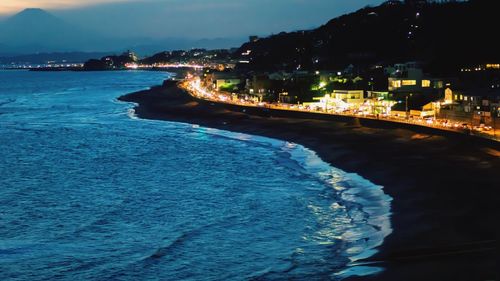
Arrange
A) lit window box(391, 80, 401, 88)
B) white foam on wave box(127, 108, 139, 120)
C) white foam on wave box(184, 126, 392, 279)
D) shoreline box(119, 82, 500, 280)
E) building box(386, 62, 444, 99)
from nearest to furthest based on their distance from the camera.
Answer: shoreline box(119, 82, 500, 280)
white foam on wave box(184, 126, 392, 279)
building box(386, 62, 444, 99)
lit window box(391, 80, 401, 88)
white foam on wave box(127, 108, 139, 120)

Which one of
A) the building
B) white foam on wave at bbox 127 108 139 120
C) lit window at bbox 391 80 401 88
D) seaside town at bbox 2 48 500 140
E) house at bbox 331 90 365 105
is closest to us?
seaside town at bbox 2 48 500 140

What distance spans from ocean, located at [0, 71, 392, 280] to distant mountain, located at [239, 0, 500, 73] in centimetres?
2269

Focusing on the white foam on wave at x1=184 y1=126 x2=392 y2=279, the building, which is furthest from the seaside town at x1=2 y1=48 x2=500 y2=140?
the white foam on wave at x1=184 y1=126 x2=392 y2=279

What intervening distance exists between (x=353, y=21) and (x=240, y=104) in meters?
50.8

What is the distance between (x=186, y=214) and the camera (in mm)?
14211

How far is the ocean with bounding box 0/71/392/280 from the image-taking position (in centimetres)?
1066

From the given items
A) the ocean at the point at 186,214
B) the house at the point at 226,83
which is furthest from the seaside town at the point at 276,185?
the house at the point at 226,83

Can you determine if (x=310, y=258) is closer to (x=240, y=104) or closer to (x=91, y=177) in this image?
(x=91, y=177)

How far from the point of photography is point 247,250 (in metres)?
11.4

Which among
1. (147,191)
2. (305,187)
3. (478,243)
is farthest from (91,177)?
(478,243)

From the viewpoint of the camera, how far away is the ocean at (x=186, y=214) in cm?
1066

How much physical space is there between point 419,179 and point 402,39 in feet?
170

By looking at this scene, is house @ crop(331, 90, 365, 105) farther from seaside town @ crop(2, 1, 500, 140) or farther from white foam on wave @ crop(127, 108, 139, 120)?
white foam on wave @ crop(127, 108, 139, 120)

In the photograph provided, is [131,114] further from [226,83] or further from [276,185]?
[276,185]
